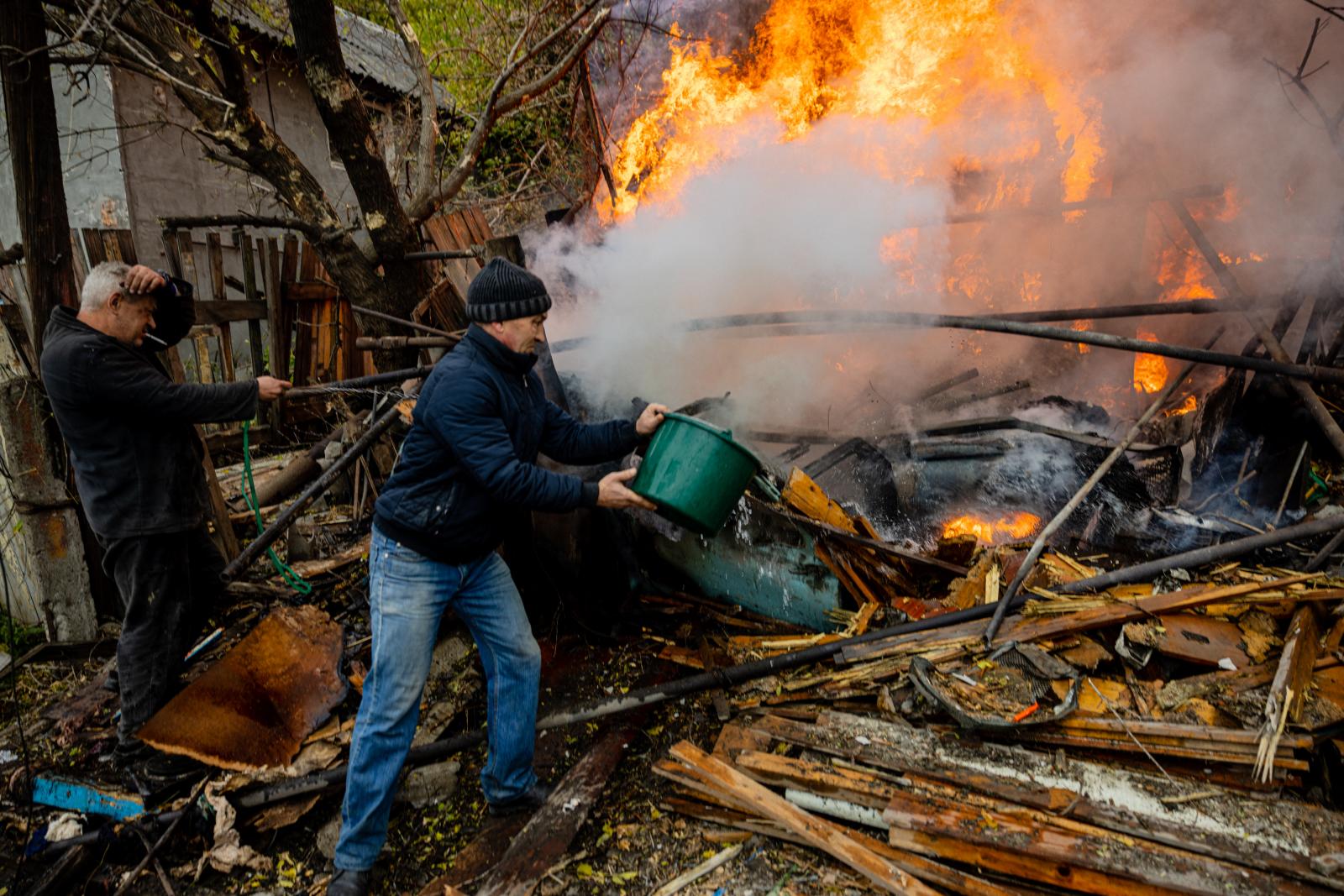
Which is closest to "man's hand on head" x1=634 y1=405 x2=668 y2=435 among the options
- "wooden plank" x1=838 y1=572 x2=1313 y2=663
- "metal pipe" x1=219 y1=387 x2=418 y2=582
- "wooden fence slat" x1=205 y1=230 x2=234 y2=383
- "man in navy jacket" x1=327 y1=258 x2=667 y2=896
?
"man in navy jacket" x1=327 y1=258 x2=667 y2=896

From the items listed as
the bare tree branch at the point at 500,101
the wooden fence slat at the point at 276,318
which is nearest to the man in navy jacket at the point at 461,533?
the bare tree branch at the point at 500,101

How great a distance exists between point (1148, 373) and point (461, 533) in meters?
8.45

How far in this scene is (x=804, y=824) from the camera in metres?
2.71

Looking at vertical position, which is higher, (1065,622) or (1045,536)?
(1045,536)

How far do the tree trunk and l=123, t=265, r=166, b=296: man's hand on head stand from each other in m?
1.31

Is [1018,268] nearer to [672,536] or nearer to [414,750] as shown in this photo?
[672,536]

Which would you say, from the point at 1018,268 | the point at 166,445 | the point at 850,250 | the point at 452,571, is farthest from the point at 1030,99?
the point at 166,445

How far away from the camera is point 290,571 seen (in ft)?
15.1

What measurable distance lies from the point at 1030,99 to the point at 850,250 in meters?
→ 3.19

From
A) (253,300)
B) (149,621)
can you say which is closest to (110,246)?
(253,300)

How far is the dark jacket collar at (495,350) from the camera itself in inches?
115

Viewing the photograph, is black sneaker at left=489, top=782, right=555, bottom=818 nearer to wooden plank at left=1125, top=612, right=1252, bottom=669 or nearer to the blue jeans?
the blue jeans

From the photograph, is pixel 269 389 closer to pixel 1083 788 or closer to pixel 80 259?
pixel 80 259

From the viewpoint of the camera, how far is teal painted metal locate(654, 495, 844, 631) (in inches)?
173
